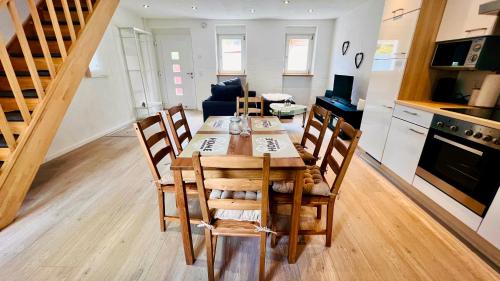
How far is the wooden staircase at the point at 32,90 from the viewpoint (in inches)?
62.6

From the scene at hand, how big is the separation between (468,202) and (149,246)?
243 centimetres

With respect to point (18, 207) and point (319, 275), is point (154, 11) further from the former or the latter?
point (319, 275)

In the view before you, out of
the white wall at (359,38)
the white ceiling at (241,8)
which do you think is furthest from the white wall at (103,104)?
the white wall at (359,38)

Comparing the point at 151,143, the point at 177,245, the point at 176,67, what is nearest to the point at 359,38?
the point at 151,143

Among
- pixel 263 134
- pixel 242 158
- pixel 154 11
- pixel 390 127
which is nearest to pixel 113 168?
pixel 263 134

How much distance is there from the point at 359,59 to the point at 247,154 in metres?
3.96

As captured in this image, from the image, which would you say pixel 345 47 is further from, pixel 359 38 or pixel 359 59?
pixel 359 59

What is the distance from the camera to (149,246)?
1.52 metres

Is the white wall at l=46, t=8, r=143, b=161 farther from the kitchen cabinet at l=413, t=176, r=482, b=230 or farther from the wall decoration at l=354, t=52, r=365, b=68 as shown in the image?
the wall decoration at l=354, t=52, r=365, b=68

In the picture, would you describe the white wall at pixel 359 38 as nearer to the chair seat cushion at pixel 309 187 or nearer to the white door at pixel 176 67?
the chair seat cushion at pixel 309 187

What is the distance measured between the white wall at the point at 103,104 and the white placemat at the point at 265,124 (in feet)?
9.64

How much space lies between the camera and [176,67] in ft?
19.0

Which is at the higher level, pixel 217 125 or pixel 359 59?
pixel 359 59

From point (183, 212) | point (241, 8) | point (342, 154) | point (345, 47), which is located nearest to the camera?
point (183, 212)
